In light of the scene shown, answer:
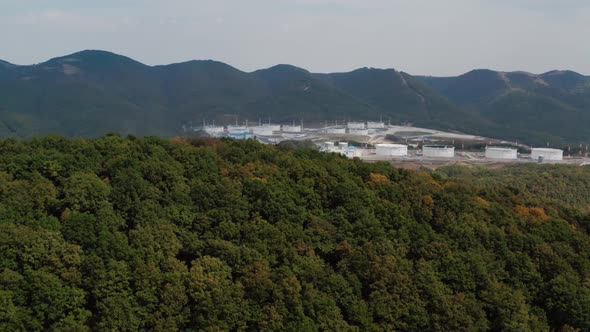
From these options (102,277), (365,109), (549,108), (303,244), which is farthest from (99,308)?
(549,108)

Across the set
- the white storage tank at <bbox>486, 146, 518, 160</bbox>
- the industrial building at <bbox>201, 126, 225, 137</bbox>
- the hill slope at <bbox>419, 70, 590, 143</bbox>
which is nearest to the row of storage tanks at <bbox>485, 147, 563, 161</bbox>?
the white storage tank at <bbox>486, 146, 518, 160</bbox>

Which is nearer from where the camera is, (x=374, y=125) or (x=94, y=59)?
(x=374, y=125)

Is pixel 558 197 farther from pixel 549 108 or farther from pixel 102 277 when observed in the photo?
pixel 549 108

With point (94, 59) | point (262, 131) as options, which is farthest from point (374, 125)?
point (94, 59)

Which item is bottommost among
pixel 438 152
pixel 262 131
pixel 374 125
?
pixel 438 152

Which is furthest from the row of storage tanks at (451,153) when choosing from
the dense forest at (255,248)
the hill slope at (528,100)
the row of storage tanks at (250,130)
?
the dense forest at (255,248)

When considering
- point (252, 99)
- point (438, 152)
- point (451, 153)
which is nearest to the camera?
point (438, 152)

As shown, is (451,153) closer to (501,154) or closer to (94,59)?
(501,154)
